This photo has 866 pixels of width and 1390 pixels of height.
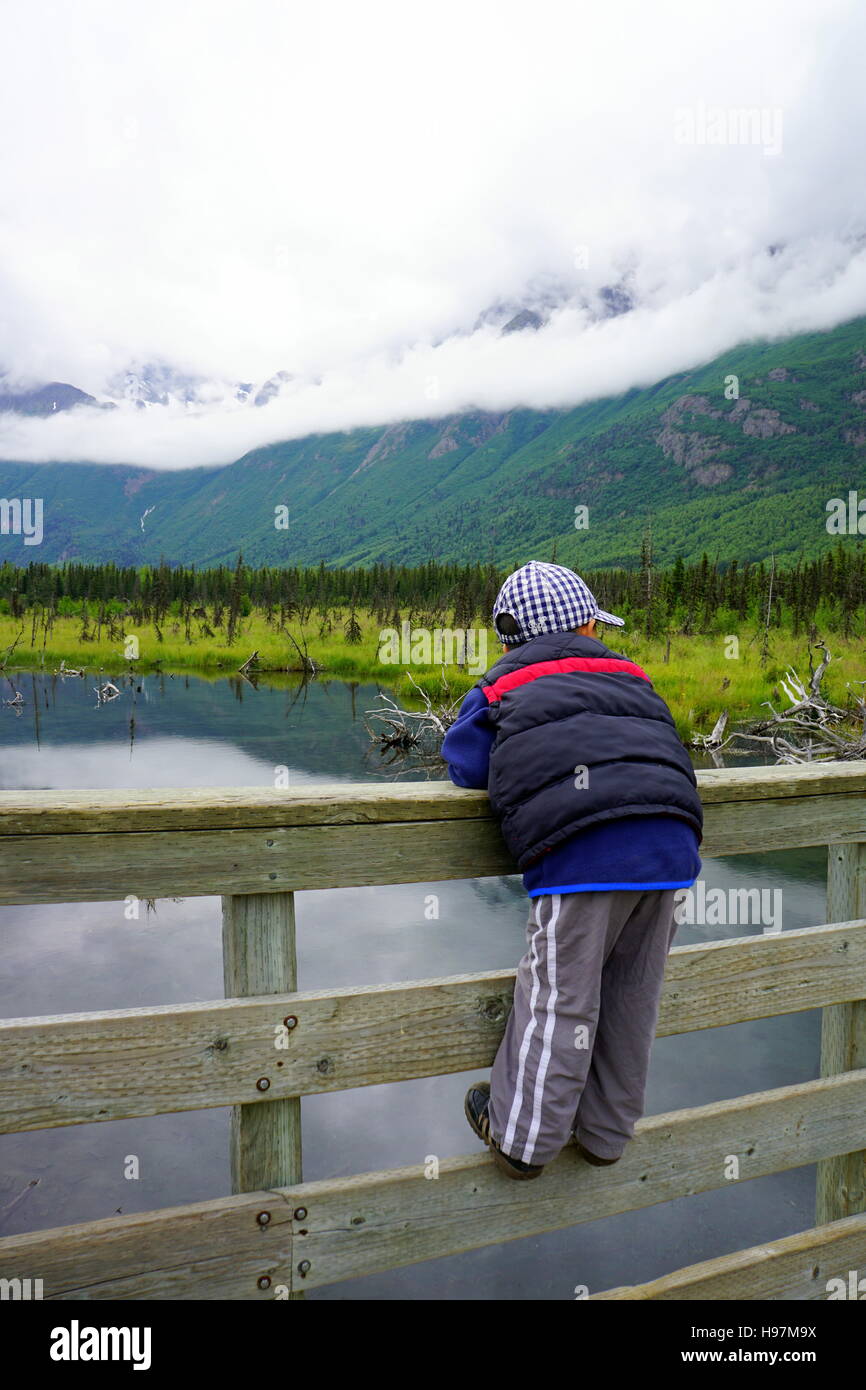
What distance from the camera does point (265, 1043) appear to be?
79.1 inches

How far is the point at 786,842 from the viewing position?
8.73 feet

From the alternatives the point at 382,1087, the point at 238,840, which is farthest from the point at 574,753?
the point at 382,1087

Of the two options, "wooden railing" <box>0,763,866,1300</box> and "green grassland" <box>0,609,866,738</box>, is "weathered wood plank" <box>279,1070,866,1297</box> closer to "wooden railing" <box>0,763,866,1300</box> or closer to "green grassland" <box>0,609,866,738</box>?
"wooden railing" <box>0,763,866,1300</box>

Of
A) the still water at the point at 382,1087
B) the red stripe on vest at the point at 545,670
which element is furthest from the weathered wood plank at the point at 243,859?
the still water at the point at 382,1087

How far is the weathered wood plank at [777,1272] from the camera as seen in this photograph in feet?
8.19

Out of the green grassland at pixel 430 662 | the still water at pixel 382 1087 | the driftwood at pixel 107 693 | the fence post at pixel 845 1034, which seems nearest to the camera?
the fence post at pixel 845 1034

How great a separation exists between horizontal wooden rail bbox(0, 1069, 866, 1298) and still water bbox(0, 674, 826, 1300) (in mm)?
221

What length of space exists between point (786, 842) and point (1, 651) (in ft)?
139

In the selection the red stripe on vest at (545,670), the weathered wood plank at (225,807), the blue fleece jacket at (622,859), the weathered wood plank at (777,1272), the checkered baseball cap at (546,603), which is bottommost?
the weathered wood plank at (777,1272)

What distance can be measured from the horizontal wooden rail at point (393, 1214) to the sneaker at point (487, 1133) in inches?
2.6

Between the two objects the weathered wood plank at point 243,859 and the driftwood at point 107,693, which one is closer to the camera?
the weathered wood plank at point 243,859

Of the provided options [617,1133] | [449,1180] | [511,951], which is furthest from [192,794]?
[511,951]

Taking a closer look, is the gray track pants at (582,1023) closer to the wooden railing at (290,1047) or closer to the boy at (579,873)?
the boy at (579,873)
